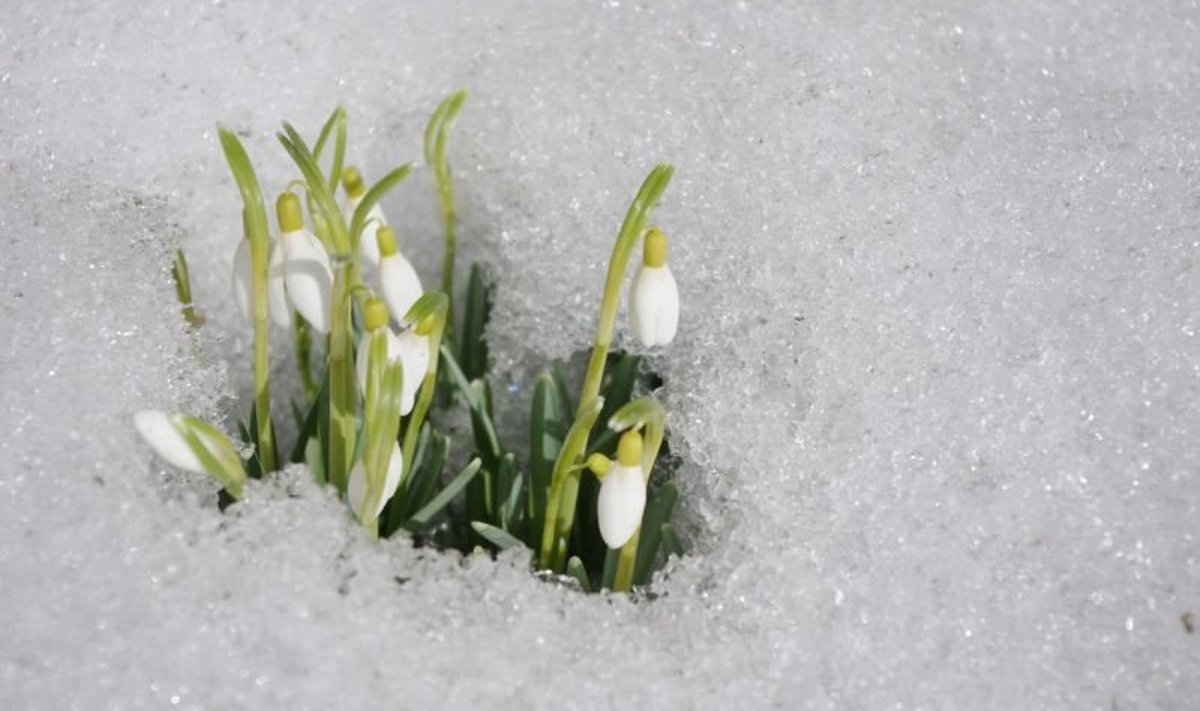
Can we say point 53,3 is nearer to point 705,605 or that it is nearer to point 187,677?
point 187,677

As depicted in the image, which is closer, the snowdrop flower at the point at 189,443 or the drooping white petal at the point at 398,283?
the snowdrop flower at the point at 189,443

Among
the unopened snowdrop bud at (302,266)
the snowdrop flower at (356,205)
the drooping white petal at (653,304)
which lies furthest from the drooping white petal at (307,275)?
the drooping white petal at (653,304)

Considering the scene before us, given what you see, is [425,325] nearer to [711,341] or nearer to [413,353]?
[413,353]

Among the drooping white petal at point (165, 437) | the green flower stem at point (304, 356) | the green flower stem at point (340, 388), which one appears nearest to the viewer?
the drooping white petal at point (165, 437)

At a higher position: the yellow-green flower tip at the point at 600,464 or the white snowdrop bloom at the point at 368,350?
the white snowdrop bloom at the point at 368,350

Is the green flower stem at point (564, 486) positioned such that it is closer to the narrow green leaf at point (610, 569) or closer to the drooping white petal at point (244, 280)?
the narrow green leaf at point (610, 569)

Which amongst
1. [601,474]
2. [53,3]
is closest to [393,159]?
[53,3]
